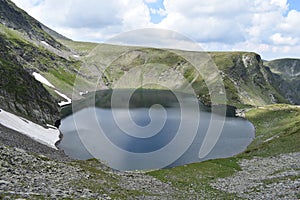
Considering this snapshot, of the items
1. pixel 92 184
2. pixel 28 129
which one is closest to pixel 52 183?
pixel 92 184

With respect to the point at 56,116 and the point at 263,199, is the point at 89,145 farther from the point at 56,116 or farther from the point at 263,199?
the point at 263,199

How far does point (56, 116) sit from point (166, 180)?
9281cm

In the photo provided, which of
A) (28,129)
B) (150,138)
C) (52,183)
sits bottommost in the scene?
(150,138)

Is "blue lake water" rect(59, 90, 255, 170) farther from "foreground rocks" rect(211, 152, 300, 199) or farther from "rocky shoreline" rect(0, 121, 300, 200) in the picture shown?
"rocky shoreline" rect(0, 121, 300, 200)

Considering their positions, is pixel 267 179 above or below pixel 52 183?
below

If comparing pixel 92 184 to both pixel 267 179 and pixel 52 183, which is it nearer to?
pixel 52 183

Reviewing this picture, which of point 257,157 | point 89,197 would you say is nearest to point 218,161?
point 257,157

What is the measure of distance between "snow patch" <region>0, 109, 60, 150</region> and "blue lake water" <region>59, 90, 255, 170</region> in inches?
150

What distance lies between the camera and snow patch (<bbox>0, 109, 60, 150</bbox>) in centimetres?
7594

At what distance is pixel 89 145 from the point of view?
91.2 m

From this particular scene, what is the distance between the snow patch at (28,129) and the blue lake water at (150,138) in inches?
150

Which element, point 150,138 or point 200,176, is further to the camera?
point 150,138

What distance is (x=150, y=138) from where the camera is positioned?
341 feet

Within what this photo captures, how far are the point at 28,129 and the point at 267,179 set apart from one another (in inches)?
2530
